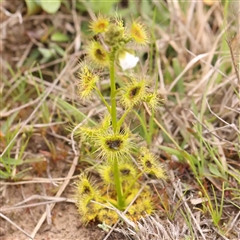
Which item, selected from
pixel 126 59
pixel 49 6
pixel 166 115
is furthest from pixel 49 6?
pixel 126 59

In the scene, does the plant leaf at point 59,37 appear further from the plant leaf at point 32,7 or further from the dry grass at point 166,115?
the plant leaf at point 32,7

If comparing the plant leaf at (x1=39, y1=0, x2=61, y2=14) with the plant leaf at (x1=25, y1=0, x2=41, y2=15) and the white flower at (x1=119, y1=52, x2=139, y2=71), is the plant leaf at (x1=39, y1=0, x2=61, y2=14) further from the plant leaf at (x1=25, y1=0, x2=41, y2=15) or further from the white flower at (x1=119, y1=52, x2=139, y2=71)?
the white flower at (x1=119, y1=52, x2=139, y2=71)

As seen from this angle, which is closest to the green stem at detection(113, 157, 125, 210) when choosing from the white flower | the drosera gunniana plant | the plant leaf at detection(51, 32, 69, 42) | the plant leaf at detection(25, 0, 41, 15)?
the drosera gunniana plant

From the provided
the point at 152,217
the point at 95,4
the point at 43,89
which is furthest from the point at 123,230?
the point at 95,4

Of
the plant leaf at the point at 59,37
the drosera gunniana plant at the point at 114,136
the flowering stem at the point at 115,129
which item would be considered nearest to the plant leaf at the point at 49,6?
the plant leaf at the point at 59,37

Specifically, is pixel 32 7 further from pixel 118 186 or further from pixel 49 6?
pixel 118 186
